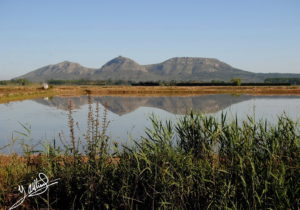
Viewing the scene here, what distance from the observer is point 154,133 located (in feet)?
28.3

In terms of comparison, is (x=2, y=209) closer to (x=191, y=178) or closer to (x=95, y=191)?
(x=95, y=191)

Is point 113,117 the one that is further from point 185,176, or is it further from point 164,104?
point 185,176

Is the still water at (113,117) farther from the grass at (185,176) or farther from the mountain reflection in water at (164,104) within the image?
the grass at (185,176)

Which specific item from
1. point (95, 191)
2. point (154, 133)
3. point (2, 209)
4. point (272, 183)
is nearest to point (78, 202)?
point (95, 191)

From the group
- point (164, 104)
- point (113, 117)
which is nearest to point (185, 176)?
point (113, 117)

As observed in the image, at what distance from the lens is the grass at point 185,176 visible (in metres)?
7.30

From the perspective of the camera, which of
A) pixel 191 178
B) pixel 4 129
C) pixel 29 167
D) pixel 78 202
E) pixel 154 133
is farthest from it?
pixel 4 129

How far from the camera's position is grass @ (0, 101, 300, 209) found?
7.30m

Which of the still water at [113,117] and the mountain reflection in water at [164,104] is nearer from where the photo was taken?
the still water at [113,117]

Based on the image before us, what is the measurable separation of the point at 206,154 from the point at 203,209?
1.46 metres

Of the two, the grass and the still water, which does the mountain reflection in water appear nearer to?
the still water

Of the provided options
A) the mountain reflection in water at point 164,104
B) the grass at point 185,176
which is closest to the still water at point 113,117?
the mountain reflection in water at point 164,104

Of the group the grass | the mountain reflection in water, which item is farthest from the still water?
the grass

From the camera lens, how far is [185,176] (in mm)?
7922
